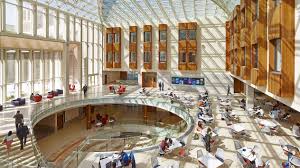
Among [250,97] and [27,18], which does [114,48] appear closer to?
[27,18]

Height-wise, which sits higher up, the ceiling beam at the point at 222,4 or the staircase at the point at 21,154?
the ceiling beam at the point at 222,4

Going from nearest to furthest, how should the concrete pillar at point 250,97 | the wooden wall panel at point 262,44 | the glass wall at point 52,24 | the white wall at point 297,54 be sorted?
→ the white wall at point 297,54, the wooden wall panel at point 262,44, the concrete pillar at point 250,97, the glass wall at point 52,24

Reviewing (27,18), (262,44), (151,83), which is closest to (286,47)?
(262,44)

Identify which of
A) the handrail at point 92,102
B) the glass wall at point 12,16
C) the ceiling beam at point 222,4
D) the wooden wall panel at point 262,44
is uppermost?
the ceiling beam at point 222,4

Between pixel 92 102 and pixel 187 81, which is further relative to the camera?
pixel 187 81

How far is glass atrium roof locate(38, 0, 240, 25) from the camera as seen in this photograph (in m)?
31.6

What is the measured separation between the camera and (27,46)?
24.7 meters

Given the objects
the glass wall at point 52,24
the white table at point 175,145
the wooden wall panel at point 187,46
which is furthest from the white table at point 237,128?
the glass wall at point 52,24

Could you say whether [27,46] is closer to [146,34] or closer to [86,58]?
[86,58]

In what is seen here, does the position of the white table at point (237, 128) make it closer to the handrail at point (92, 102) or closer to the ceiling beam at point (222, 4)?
the handrail at point (92, 102)

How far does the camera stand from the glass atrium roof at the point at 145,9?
31586mm

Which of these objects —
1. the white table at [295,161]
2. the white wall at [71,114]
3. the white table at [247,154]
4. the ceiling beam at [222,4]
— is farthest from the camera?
the white wall at [71,114]

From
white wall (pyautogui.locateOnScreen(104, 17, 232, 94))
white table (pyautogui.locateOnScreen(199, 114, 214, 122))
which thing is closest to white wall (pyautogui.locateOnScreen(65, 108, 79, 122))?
white wall (pyautogui.locateOnScreen(104, 17, 232, 94))

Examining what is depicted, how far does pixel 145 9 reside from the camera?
3506cm
